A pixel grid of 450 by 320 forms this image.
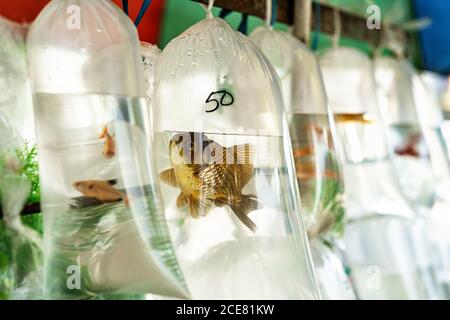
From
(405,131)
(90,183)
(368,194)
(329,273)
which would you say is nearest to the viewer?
(90,183)

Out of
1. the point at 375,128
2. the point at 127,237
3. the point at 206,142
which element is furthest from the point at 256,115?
the point at 375,128

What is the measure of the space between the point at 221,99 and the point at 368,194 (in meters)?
0.43

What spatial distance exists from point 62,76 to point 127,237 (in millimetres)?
154

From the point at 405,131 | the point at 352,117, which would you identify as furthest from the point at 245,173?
the point at 405,131

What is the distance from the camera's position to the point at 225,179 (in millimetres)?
569

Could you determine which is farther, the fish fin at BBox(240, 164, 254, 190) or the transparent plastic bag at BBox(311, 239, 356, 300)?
the transparent plastic bag at BBox(311, 239, 356, 300)

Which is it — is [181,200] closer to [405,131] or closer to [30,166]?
[30,166]

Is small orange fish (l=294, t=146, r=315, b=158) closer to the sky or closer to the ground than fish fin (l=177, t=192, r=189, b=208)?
closer to the sky

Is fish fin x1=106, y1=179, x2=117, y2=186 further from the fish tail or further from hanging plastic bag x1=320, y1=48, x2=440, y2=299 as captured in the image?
hanging plastic bag x1=320, y1=48, x2=440, y2=299

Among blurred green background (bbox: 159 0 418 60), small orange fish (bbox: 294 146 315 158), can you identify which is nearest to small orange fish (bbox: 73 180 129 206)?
blurred green background (bbox: 159 0 418 60)

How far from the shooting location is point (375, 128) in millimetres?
926

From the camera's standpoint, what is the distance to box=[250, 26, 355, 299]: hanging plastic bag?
2.42ft

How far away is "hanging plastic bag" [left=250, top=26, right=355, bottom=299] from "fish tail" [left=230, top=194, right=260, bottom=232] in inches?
6.7
